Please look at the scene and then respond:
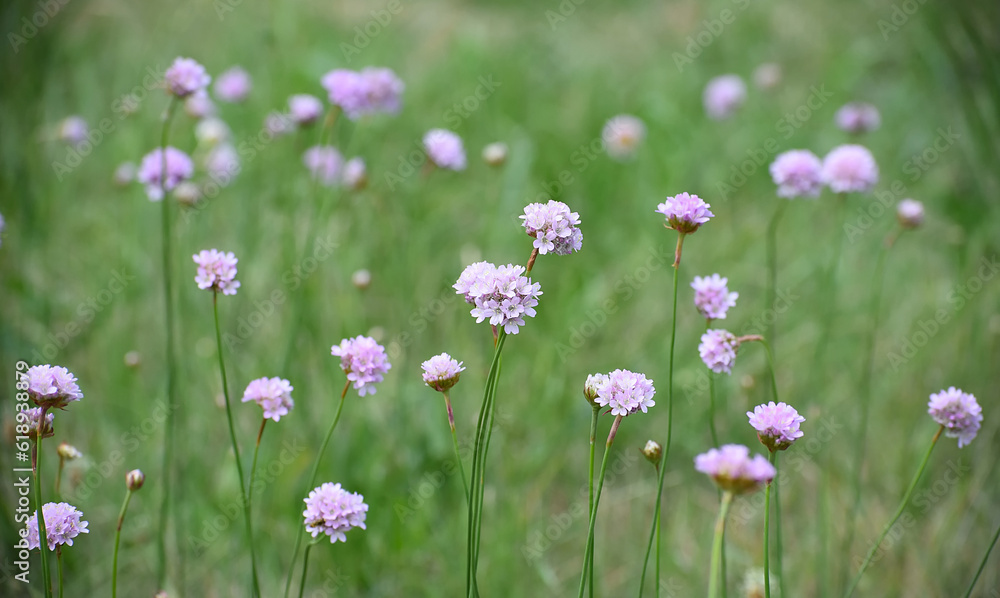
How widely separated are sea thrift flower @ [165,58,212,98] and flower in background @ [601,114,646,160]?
5.65 ft

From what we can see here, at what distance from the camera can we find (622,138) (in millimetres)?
2773

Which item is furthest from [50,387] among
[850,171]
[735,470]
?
[850,171]

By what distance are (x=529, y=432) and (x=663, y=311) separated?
0.63 m

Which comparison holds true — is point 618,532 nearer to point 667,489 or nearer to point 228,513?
point 667,489

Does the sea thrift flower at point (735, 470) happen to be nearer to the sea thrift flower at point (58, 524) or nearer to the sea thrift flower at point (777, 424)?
the sea thrift flower at point (777, 424)

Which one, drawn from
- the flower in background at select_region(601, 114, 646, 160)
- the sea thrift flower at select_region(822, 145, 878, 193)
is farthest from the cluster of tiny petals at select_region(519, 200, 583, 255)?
the flower in background at select_region(601, 114, 646, 160)

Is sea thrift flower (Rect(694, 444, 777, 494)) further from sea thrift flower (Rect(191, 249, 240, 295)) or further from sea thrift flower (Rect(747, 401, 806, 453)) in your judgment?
sea thrift flower (Rect(191, 249, 240, 295))

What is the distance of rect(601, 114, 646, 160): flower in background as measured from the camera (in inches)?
109

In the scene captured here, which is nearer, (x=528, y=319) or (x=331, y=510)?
(x=331, y=510)

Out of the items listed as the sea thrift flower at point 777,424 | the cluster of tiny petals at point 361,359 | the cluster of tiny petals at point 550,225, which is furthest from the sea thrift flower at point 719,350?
the cluster of tiny petals at point 361,359

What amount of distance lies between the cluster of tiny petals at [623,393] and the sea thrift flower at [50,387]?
616 mm

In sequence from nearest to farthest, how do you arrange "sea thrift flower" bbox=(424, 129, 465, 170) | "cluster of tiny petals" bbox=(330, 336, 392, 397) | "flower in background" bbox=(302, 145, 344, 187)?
"cluster of tiny petals" bbox=(330, 336, 392, 397)
"sea thrift flower" bbox=(424, 129, 465, 170)
"flower in background" bbox=(302, 145, 344, 187)

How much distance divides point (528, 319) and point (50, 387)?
1.44 meters

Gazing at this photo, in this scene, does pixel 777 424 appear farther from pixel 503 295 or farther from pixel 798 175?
pixel 798 175
